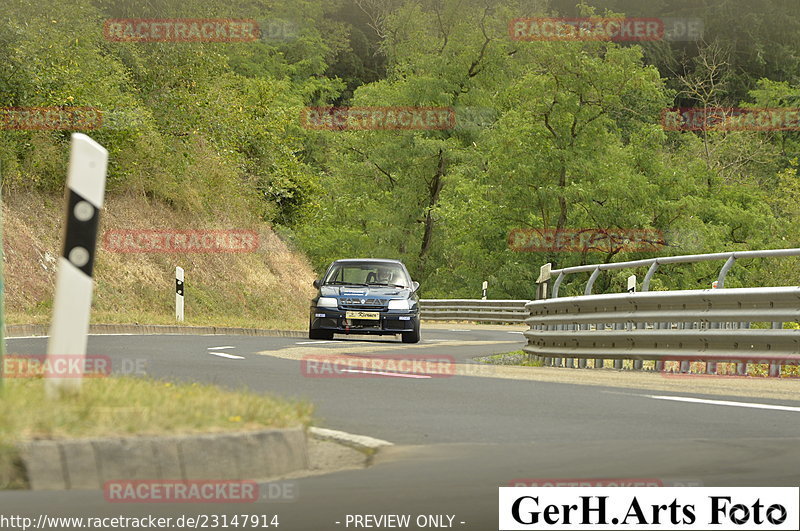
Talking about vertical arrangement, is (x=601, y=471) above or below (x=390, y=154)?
below

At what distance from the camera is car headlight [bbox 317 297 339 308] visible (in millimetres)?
23266

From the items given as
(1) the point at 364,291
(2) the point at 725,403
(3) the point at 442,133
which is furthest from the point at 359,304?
(3) the point at 442,133

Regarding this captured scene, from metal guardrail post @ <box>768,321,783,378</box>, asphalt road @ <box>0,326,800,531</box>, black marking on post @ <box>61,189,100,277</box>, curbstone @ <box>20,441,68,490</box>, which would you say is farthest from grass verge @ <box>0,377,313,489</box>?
metal guardrail post @ <box>768,321,783,378</box>

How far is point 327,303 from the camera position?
23.3 meters

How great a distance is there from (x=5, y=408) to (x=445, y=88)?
59901 mm

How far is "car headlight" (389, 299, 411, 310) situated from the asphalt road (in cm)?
958

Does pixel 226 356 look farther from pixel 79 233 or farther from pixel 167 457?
pixel 167 457

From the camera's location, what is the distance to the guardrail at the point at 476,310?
153 ft

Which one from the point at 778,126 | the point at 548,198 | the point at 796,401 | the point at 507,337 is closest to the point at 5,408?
the point at 796,401

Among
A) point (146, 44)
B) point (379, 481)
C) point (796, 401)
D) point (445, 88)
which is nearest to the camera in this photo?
point (379, 481)

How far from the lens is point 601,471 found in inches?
255

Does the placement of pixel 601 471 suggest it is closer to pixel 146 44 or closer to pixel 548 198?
pixel 146 44

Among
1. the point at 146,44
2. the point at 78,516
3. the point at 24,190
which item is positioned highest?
the point at 146,44

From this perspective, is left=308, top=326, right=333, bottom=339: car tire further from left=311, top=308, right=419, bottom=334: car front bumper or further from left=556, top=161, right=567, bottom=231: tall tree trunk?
left=556, top=161, right=567, bottom=231: tall tree trunk
